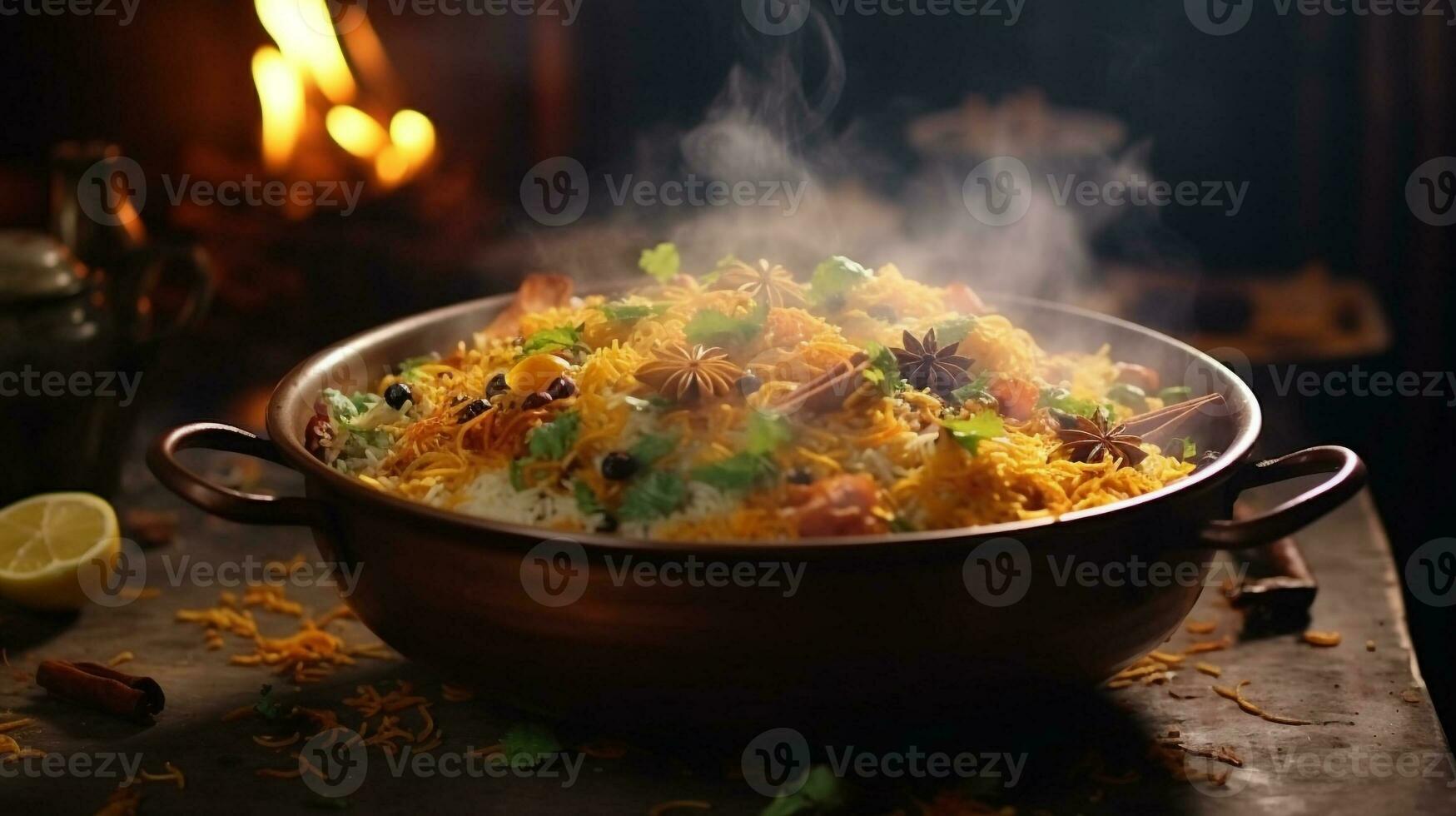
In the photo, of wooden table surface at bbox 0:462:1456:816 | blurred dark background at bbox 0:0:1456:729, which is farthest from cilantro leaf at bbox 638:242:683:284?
blurred dark background at bbox 0:0:1456:729

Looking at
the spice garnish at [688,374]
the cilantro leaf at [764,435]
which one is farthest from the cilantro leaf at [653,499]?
the spice garnish at [688,374]

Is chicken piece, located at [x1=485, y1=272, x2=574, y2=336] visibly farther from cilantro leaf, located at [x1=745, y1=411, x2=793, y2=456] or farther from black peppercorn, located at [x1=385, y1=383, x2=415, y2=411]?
cilantro leaf, located at [x1=745, y1=411, x2=793, y2=456]

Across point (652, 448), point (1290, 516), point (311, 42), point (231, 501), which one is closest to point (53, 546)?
point (231, 501)

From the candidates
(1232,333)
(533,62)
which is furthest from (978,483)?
(533,62)

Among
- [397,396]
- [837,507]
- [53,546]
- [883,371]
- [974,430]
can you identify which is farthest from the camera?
[53,546]

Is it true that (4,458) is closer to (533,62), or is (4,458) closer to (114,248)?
(114,248)

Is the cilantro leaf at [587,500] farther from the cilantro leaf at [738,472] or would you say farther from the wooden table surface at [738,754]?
the wooden table surface at [738,754]

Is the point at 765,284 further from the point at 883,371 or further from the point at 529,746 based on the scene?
the point at 529,746
